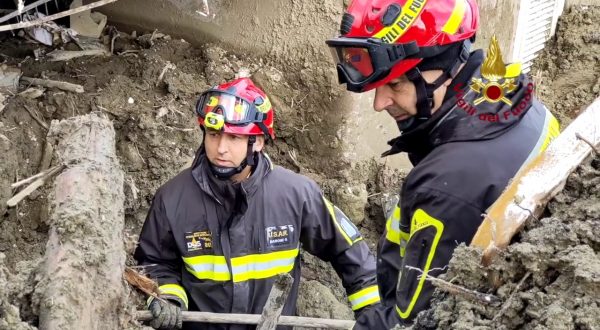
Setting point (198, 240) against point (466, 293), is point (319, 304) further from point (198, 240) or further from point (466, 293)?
point (466, 293)

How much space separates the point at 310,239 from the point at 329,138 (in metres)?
1.72

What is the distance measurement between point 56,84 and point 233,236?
233 centimetres

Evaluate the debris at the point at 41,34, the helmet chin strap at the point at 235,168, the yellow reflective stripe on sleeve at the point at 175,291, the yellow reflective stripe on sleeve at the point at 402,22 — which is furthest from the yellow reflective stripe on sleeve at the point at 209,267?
the debris at the point at 41,34

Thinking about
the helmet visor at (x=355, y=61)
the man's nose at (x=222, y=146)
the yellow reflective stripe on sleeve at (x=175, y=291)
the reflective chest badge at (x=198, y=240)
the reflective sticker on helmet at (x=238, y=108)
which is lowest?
the yellow reflective stripe on sleeve at (x=175, y=291)

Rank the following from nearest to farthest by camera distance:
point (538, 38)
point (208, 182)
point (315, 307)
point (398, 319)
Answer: point (398, 319) < point (208, 182) < point (315, 307) < point (538, 38)

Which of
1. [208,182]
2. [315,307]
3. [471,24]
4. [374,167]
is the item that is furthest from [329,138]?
[471,24]

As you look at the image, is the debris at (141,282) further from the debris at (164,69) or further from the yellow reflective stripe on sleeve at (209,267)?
the debris at (164,69)

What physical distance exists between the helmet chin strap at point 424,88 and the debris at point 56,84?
3.73m

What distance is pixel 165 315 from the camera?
4355 mm

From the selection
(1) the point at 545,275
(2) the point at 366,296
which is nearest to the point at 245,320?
(2) the point at 366,296

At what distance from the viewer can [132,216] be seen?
5898 millimetres

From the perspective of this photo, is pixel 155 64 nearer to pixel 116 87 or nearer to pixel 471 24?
pixel 116 87

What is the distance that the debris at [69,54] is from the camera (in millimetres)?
6414

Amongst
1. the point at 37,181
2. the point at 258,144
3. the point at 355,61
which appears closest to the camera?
the point at 355,61
